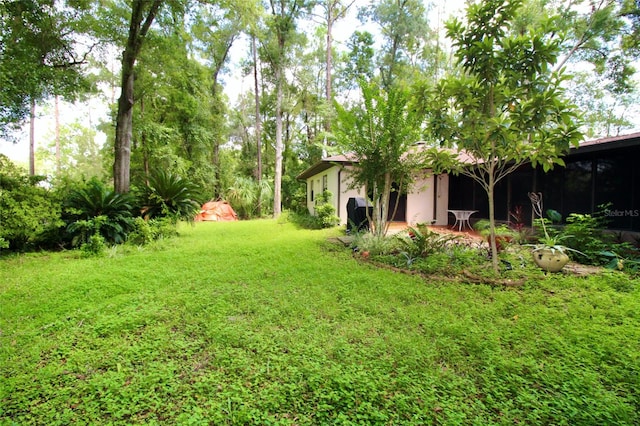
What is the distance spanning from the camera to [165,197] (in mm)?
7027

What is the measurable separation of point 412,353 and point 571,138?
10.6ft

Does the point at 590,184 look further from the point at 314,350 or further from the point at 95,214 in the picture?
the point at 95,214

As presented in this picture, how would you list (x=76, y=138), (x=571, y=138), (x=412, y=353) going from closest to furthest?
(x=412, y=353) < (x=571, y=138) < (x=76, y=138)

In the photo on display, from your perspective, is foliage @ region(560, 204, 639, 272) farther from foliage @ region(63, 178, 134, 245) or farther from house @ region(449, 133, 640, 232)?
foliage @ region(63, 178, 134, 245)

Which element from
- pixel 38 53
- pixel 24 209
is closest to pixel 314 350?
pixel 24 209

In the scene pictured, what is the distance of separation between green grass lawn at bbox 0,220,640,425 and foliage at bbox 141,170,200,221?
308cm

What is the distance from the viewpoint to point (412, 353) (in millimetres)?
2260

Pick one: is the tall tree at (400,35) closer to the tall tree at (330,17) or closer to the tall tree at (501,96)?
the tall tree at (330,17)

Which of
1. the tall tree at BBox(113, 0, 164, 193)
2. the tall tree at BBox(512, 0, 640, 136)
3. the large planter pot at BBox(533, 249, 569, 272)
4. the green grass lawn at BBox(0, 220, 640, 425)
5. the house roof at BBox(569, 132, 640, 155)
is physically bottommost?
the green grass lawn at BBox(0, 220, 640, 425)

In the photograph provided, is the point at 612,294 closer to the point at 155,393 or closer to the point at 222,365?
the point at 222,365

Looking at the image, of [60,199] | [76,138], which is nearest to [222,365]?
[60,199]

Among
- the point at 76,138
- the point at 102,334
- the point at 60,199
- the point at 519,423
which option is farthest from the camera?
the point at 76,138

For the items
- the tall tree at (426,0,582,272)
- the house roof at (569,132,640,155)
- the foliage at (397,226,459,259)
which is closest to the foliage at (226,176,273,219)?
the foliage at (397,226,459,259)

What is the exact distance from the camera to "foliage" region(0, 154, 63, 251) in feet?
15.5
